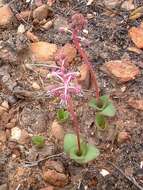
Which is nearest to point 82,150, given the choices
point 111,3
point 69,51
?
point 69,51

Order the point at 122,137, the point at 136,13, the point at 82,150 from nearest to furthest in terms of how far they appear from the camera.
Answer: the point at 82,150
the point at 122,137
the point at 136,13

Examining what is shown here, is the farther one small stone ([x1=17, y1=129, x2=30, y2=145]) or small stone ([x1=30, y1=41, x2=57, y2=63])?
small stone ([x1=30, y1=41, x2=57, y2=63])

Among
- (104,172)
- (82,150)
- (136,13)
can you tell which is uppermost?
(136,13)

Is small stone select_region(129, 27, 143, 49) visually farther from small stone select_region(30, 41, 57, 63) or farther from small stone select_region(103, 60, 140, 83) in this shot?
small stone select_region(30, 41, 57, 63)

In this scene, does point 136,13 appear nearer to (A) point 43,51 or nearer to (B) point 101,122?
(A) point 43,51

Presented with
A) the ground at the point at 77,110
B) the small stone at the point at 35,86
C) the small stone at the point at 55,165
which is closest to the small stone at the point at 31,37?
the ground at the point at 77,110

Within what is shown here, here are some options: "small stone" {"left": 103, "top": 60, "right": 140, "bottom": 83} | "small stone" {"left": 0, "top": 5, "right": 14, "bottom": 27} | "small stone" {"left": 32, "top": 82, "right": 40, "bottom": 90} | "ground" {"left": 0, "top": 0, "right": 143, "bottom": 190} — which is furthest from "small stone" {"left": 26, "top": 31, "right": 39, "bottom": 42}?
"small stone" {"left": 103, "top": 60, "right": 140, "bottom": 83}

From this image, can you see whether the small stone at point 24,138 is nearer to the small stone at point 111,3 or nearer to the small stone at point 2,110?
the small stone at point 2,110

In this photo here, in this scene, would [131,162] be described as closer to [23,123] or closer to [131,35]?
[23,123]
